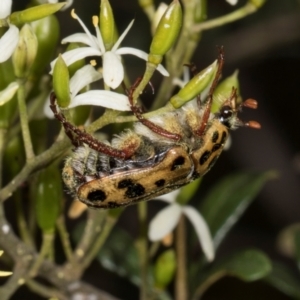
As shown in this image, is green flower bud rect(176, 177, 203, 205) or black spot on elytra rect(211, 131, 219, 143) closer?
black spot on elytra rect(211, 131, 219, 143)

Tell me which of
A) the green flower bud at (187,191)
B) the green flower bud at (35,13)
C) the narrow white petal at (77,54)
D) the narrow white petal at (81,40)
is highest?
the green flower bud at (35,13)

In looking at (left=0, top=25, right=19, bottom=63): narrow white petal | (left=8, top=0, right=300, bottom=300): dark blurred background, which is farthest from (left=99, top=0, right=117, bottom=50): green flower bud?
(left=8, top=0, right=300, bottom=300): dark blurred background

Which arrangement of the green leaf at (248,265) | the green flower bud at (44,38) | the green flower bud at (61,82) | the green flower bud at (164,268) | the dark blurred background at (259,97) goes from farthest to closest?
the dark blurred background at (259,97), the green leaf at (248,265), the green flower bud at (164,268), the green flower bud at (44,38), the green flower bud at (61,82)

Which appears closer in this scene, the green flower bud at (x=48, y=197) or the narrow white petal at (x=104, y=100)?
the narrow white petal at (x=104, y=100)

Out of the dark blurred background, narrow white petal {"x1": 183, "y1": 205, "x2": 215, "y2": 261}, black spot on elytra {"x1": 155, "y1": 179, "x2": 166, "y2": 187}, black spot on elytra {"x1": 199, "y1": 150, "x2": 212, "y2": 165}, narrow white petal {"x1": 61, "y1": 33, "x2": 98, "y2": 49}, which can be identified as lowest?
the dark blurred background

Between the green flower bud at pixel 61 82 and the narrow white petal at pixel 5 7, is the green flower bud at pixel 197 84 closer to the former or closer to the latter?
the green flower bud at pixel 61 82

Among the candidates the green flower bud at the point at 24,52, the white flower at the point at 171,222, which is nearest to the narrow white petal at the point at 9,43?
the green flower bud at the point at 24,52

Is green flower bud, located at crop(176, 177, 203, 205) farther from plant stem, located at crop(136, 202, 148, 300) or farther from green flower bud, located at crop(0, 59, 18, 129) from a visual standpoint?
green flower bud, located at crop(0, 59, 18, 129)

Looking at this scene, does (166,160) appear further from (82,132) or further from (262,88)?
(262,88)
